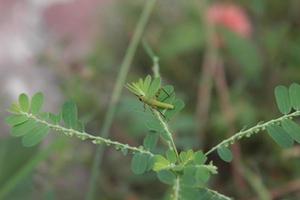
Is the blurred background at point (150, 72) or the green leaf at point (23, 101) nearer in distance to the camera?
the green leaf at point (23, 101)

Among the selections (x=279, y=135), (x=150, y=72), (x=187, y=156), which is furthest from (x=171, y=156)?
(x=150, y=72)

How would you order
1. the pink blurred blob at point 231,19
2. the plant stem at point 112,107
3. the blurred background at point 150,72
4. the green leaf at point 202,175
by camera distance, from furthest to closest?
the pink blurred blob at point 231,19
the blurred background at point 150,72
the plant stem at point 112,107
the green leaf at point 202,175

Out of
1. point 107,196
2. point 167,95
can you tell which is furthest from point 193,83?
Answer: point 167,95

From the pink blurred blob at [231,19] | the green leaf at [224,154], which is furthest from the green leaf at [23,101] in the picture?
the pink blurred blob at [231,19]

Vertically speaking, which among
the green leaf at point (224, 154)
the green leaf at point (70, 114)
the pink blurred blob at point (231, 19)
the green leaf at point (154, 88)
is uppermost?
the pink blurred blob at point (231, 19)

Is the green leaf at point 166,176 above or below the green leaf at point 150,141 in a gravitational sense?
below

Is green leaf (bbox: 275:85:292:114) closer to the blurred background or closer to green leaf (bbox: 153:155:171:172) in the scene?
green leaf (bbox: 153:155:171:172)

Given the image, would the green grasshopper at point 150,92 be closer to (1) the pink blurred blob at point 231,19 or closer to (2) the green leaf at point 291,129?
(2) the green leaf at point 291,129

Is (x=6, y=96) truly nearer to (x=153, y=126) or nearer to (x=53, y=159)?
(x=53, y=159)

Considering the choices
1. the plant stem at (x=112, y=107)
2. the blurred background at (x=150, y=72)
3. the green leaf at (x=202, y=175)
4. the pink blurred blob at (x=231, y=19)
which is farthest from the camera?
the pink blurred blob at (x=231, y=19)
